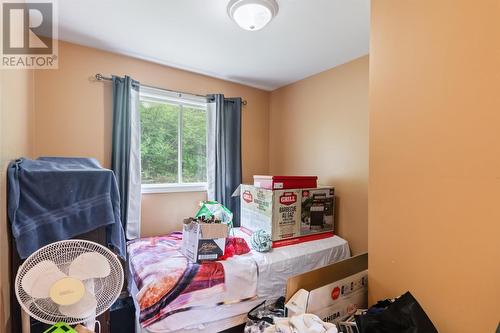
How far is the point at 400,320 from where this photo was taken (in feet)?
3.35

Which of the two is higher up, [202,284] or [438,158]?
[438,158]

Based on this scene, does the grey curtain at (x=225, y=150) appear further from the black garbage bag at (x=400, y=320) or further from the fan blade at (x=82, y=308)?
the black garbage bag at (x=400, y=320)

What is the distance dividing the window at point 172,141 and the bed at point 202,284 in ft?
2.60

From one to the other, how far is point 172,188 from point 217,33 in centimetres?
164

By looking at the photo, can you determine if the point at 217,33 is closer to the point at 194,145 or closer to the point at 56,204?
the point at 194,145

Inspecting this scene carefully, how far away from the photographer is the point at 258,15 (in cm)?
162

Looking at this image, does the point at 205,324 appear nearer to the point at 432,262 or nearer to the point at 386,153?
the point at 432,262

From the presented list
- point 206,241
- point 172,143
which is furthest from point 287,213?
point 172,143

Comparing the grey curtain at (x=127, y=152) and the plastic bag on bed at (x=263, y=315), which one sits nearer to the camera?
the plastic bag on bed at (x=263, y=315)

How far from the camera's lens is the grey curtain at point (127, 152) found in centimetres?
228

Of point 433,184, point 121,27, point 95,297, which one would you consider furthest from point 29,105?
point 433,184

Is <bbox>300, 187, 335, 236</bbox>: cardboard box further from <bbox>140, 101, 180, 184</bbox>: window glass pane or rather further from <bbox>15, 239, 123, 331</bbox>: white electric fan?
<bbox>15, 239, 123, 331</bbox>: white electric fan

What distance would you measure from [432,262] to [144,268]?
176 cm

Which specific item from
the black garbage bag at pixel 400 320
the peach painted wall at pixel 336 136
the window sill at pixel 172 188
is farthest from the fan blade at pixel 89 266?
the peach painted wall at pixel 336 136
